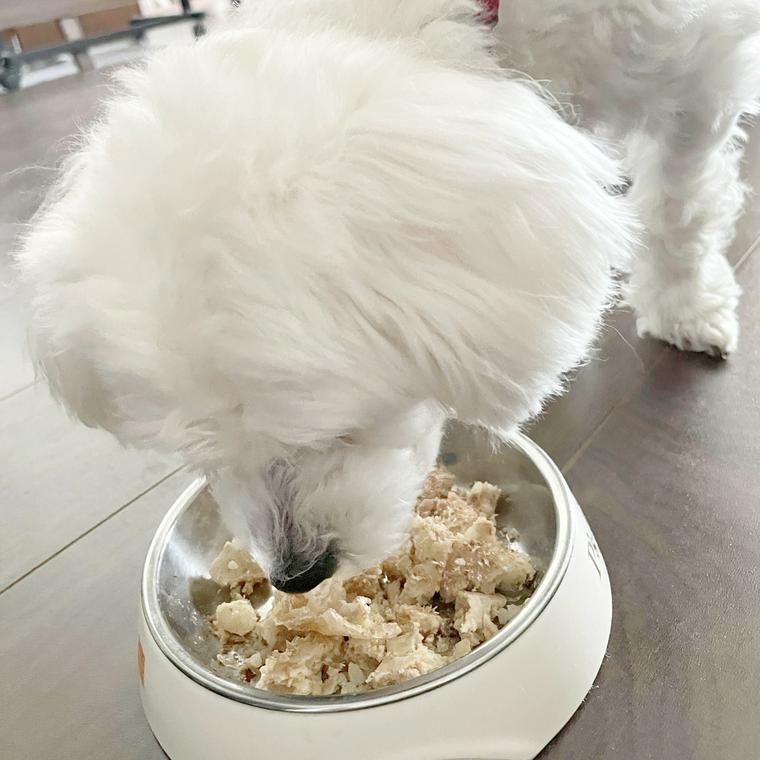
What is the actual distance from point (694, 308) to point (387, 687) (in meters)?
0.74

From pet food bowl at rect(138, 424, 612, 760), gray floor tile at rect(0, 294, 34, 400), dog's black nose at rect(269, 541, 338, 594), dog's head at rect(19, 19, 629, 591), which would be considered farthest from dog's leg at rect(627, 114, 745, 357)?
gray floor tile at rect(0, 294, 34, 400)

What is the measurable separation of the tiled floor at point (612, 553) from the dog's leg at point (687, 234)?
0.13 feet

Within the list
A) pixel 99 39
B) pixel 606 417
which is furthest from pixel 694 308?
pixel 99 39

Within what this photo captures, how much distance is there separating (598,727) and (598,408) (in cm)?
46

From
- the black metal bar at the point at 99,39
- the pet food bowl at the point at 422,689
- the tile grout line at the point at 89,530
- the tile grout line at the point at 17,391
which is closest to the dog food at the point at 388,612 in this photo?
the pet food bowl at the point at 422,689

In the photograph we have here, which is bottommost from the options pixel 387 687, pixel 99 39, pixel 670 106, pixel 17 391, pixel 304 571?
pixel 99 39

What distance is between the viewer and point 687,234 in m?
1.15

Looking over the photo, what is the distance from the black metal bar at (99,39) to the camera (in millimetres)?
4004

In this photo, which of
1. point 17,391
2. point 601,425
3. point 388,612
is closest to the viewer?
point 388,612

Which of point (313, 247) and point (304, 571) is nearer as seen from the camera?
point (313, 247)

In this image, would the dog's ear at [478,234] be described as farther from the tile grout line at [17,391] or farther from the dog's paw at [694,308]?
the tile grout line at [17,391]

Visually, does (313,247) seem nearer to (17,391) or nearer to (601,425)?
(601,425)

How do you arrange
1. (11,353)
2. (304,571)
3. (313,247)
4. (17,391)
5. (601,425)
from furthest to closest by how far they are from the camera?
(11,353), (17,391), (601,425), (304,571), (313,247)

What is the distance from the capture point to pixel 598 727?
735 mm
